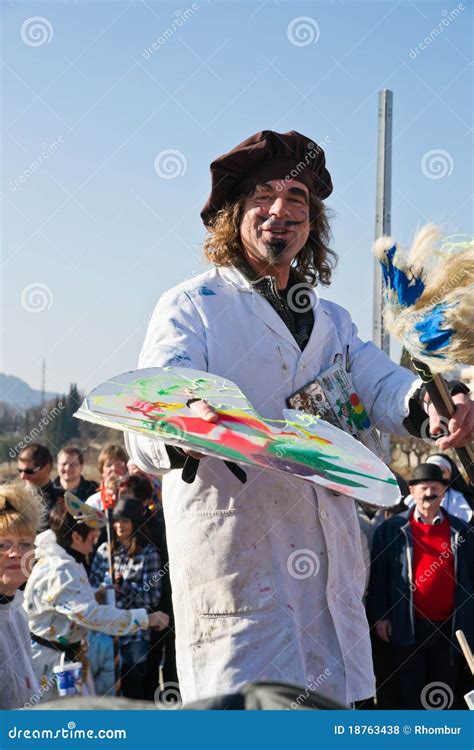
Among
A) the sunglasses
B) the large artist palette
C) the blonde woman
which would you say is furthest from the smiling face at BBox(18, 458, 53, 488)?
the large artist palette

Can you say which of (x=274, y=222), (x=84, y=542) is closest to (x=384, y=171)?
(x=84, y=542)

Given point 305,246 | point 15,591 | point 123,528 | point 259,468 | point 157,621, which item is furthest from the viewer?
point 123,528

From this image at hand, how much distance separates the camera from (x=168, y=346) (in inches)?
122

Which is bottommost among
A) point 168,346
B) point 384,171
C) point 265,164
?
point 168,346

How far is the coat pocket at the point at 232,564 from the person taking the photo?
120 inches

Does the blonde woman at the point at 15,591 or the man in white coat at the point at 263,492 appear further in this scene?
the blonde woman at the point at 15,591

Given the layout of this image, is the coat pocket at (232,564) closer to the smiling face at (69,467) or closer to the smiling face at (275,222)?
the smiling face at (275,222)

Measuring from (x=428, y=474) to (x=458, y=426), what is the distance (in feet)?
11.2

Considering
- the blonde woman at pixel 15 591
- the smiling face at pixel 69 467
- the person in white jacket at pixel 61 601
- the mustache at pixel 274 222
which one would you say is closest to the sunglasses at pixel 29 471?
the smiling face at pixel 69 467

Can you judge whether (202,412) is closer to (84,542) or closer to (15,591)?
(15,591)

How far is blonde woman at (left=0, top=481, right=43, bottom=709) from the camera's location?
12.6 feet

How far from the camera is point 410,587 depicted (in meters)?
6.33

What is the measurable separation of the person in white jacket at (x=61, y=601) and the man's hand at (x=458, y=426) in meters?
2.66
